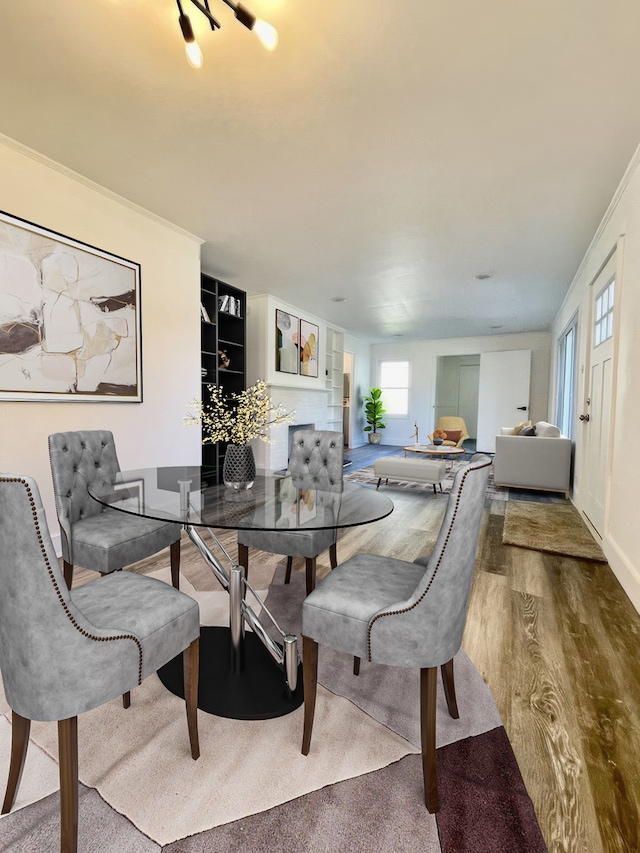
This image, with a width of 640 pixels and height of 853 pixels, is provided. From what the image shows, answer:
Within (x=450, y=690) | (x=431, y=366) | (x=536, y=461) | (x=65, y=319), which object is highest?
(x=431, y=366)

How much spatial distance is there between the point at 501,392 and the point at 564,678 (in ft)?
24.5

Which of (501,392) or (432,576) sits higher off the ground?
(501,392)

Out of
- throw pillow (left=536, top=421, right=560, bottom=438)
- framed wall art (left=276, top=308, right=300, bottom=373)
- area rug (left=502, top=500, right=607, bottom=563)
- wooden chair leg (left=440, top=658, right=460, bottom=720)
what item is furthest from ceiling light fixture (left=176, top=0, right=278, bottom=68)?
throw pillow (left=536, top=421, right=560, bottom=438)

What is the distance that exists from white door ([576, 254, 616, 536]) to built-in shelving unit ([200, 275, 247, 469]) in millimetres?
3285

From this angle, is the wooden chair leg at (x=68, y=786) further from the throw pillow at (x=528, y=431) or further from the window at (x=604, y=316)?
the throw pillow at (x=528, y=431)

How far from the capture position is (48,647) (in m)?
0.90

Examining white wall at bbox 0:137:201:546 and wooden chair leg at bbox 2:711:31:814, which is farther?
white wall at bbox 0:137:201:546

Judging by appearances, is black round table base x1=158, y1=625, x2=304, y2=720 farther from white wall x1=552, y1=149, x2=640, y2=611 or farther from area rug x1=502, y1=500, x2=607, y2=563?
area rug x1=502, y1=500, x2=607, y2=563

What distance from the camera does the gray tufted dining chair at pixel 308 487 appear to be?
77.6 inches

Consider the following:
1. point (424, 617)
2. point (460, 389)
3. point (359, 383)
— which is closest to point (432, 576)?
point (424, 617)

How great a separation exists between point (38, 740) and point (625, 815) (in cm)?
176

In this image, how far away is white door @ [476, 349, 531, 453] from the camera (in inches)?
319

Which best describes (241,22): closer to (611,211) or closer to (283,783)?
(283,783)

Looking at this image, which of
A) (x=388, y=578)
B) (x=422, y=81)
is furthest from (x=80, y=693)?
(x=422, y=81)
